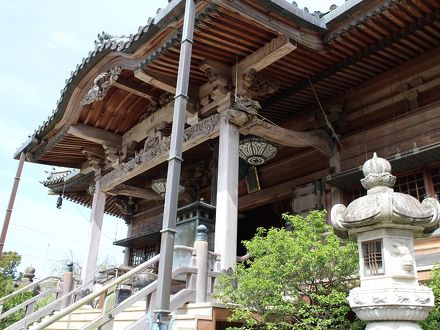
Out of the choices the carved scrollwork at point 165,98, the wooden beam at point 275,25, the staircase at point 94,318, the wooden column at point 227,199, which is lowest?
the staircase at point 94,318

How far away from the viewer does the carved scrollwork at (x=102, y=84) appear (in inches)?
338

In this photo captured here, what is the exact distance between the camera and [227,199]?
23.6 ft

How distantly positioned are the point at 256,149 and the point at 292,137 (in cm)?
77

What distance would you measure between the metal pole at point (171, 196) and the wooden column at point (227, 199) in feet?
8.41

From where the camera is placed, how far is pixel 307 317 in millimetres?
5465

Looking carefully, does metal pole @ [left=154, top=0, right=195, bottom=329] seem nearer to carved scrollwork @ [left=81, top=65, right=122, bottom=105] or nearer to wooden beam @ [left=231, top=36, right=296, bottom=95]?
wooden beam @ [left=231, top=36, right=296, bottom=95]

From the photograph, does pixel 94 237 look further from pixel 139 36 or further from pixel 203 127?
pixel 139 36

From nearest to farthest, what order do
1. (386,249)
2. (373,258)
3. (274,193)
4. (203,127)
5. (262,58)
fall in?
(386,249), (373,258), (262,58), (203,127), (274,193)

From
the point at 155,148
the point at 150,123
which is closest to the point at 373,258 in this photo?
the point at 155,148

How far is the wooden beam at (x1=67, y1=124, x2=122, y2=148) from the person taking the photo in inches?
420

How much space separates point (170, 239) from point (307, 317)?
2.23 meters

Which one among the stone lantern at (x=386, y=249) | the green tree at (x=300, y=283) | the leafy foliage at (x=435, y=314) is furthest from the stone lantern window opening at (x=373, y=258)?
the leafy foliage at (x=435, y=314)

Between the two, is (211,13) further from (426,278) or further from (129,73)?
(426,278)

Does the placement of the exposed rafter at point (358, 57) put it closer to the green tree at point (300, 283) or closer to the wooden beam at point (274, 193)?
the wooden beam at point (274, 193)
